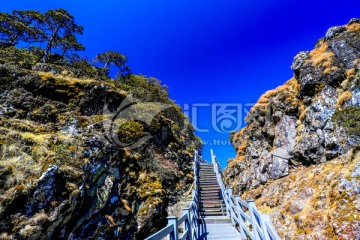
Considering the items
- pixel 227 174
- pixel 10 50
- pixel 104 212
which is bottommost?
pixel 104 212

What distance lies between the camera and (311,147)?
36.6ft

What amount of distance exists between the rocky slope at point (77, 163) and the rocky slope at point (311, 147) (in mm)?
5658

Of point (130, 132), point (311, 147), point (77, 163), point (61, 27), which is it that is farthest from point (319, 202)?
point (61, 27)

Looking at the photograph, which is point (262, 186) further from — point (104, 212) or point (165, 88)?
point (165, 88)

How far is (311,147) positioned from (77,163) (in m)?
12.4

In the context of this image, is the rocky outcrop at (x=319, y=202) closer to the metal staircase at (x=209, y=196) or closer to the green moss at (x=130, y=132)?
the metal staircase at (x=209, y=196)

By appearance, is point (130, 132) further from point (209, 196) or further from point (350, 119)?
point (350, 119)

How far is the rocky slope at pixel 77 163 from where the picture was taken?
580 centimetres

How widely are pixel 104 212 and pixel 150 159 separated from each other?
443 centimetres

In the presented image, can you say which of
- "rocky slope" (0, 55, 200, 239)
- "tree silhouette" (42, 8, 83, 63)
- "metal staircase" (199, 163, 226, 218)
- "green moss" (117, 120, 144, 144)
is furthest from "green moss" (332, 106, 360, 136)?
"tree silhouette" (42, 8, 83, 63)

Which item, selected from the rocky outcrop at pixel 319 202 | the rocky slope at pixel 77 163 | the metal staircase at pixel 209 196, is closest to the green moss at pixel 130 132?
the rocky slope at pixel 77 163

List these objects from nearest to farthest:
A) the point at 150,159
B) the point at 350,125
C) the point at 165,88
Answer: the point at 350,125
the point at 150,159
the point at 165,88

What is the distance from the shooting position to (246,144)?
17.3m

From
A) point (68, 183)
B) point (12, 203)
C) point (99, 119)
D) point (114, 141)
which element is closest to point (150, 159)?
point (114, 141)
